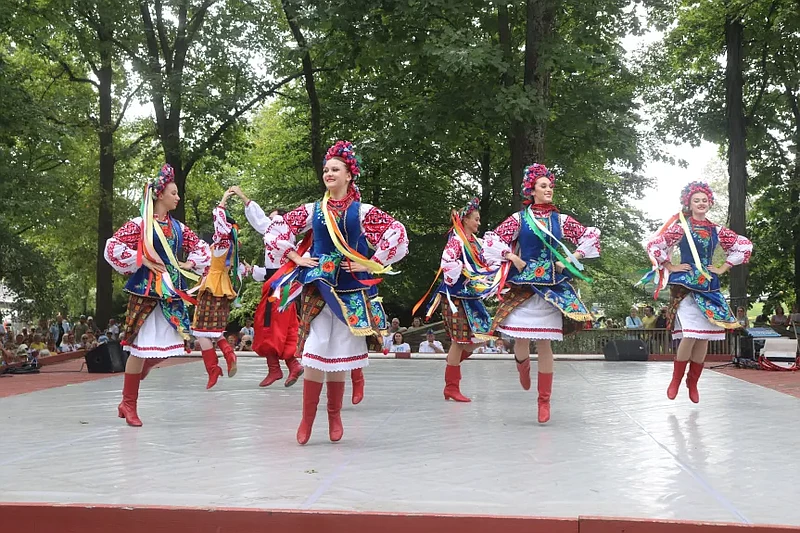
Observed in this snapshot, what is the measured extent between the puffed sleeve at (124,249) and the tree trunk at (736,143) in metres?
15.9

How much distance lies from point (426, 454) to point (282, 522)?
66.5 inches

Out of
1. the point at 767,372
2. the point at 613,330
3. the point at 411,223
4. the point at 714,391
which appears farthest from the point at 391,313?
the point at 714,391

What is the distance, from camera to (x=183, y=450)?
5.39 m

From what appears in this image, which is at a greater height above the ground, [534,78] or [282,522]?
[534,78]

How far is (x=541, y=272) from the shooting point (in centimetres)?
678

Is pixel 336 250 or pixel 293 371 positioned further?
pixel 293 371

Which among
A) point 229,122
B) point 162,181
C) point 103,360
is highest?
point 229,122

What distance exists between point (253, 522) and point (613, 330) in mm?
15817

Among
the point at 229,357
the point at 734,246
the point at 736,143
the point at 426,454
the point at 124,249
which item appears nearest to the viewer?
the point at 426,454

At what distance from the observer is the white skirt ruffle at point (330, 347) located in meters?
5.54

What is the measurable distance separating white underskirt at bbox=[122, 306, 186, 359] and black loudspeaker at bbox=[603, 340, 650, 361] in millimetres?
10003

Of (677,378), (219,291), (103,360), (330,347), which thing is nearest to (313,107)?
(103,360)

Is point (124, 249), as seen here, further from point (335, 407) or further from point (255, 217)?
point (335, 407)

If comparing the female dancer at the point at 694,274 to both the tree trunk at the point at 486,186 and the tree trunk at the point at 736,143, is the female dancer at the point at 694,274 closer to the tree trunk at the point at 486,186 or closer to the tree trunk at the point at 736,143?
the tree trunk at the point at 736,143
